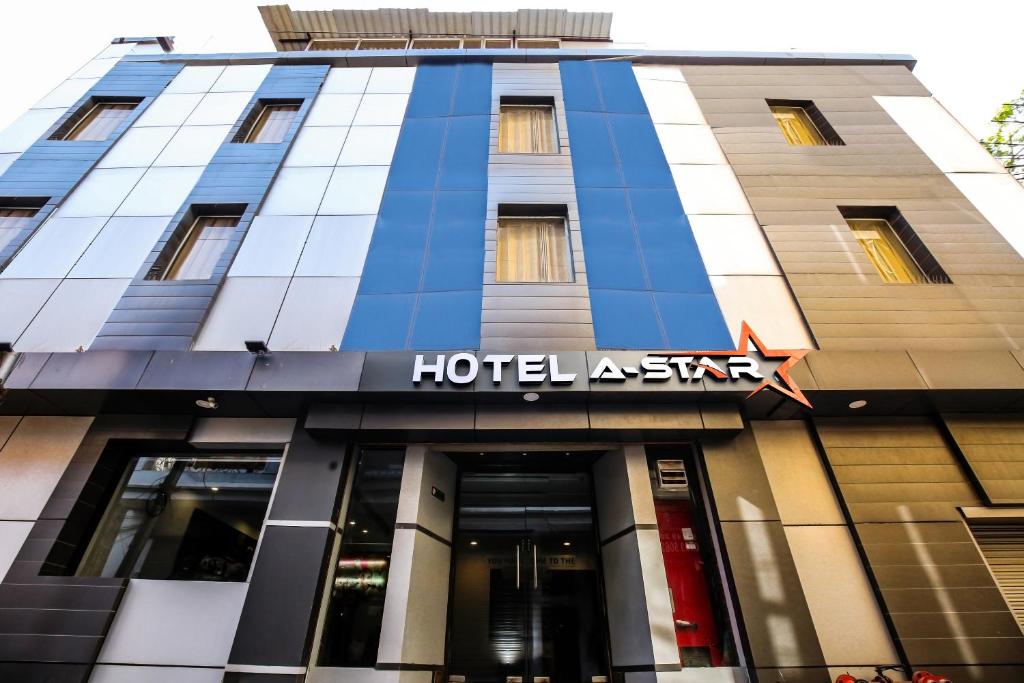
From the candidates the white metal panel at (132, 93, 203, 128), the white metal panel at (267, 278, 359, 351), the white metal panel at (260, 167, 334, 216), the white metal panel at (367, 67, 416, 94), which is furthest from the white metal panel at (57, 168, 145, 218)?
the white metal panel at (367, 67, 416, 94)

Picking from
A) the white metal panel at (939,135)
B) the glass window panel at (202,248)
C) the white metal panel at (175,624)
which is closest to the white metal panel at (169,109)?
the glass window panel at (202,248)

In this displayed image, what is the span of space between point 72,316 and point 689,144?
47.8ft

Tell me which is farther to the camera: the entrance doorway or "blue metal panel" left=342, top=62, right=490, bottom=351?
"blue metal panel" left=342, top=62, right=490, bottom=351

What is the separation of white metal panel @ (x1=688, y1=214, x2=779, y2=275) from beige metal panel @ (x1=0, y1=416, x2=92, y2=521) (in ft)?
41.9

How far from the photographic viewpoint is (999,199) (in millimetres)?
10781

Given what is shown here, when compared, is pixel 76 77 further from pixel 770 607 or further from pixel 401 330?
pixel 770 607

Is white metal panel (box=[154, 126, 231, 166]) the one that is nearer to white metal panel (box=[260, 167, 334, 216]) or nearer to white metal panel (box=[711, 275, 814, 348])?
white metal panel (box=[260, 167, 334, 216])

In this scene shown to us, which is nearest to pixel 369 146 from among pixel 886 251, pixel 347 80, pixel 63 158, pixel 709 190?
pixel 347 80

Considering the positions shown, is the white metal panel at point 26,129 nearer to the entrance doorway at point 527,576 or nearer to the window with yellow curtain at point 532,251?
the window with yellow curtain at point 532,251

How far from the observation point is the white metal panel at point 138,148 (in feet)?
38.3

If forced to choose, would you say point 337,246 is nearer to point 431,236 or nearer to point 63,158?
point 431,236

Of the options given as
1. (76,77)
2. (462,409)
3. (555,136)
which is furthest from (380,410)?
(76,77)

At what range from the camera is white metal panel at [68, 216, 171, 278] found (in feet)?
31.5

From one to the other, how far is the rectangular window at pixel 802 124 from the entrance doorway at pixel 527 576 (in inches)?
437
